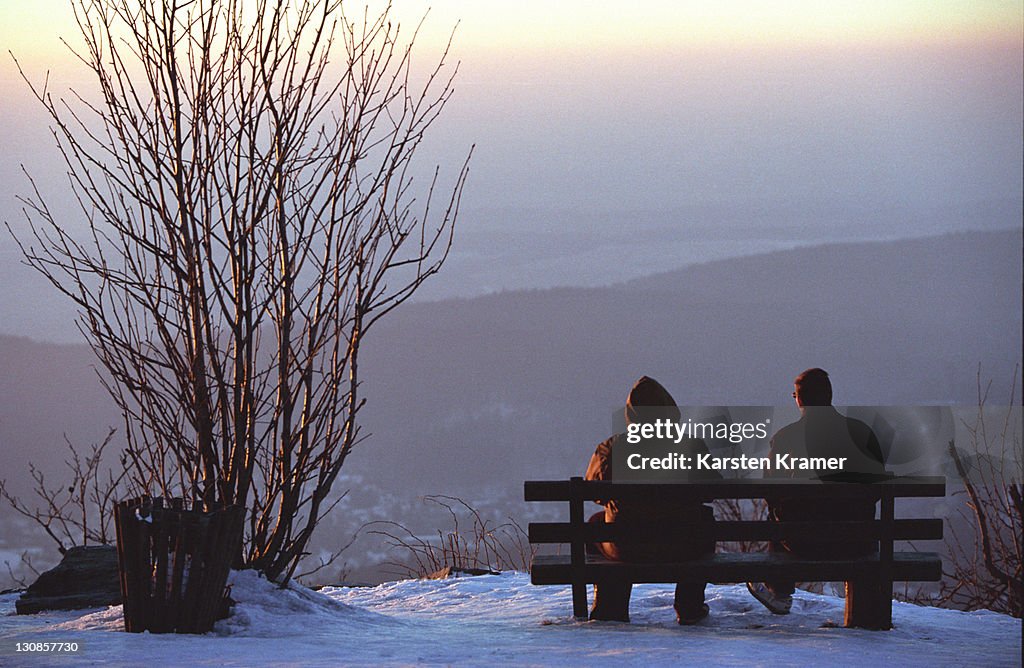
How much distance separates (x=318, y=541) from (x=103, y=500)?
986 inches

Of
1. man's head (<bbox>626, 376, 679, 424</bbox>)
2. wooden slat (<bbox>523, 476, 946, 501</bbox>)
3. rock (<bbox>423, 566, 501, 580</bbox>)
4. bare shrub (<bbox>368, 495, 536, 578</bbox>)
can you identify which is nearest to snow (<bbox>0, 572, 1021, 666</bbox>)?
wooden slat (<bbox>523, 476, 946, 501</bbox>)

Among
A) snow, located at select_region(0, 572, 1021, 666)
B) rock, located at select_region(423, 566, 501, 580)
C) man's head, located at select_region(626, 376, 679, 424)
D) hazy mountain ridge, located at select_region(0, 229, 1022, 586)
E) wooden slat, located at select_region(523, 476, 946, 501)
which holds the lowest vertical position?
snow, located at select_region(0, 572, 1021, 666)

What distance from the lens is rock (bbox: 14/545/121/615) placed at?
7.41 m

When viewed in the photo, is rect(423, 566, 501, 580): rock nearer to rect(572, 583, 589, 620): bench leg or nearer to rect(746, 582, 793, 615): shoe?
rect(572, 583, 589, 620): bench leg

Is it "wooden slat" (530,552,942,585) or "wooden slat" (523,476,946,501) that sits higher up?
"wooden slat" (523,476,946,501)

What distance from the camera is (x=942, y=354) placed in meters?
53.8

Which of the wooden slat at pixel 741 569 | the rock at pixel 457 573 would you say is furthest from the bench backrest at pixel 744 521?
the rock at pixel 457 573

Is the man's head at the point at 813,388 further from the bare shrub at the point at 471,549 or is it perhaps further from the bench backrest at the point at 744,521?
the bare shrub at the point at 471,549

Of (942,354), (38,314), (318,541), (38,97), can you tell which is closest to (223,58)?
(38,97)

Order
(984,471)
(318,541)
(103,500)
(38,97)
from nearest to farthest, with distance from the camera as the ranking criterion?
(38,97) → (984,471) → (103,500) → (318,541)

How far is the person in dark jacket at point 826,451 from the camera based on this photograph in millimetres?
6855

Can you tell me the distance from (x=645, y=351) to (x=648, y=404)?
50.6 meters

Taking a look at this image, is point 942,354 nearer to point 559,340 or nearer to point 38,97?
point 559,340

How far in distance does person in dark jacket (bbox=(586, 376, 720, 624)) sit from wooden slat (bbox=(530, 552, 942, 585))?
0.07 meters
